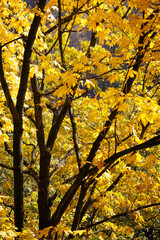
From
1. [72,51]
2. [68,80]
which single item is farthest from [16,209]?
[72,51]

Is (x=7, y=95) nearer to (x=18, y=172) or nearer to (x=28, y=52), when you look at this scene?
(x=28, y=52)

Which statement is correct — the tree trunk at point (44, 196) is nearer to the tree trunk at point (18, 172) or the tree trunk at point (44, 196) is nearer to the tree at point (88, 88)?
the tree at point (88, 88)

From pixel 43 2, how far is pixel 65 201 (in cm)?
262

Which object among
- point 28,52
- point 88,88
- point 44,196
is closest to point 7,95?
point 28,52

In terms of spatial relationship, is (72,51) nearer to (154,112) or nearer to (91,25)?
(91,25)

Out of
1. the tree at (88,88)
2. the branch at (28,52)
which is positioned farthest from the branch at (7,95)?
the branch at (28,52)

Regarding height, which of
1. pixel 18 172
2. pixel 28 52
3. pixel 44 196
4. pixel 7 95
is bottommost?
pixel 44 196

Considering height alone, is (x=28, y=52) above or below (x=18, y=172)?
above

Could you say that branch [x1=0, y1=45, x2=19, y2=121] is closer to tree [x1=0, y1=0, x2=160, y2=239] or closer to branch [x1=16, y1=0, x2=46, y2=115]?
tree [x1=0, y1=0, x2=160, y2=239]

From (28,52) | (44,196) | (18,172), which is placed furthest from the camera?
(44,196)

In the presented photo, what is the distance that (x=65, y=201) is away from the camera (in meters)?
2.79

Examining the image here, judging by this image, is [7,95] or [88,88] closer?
[7,95]

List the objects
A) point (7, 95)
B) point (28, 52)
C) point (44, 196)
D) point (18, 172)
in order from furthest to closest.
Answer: point (44, 196), point (18, 172), point (7, 95), point (28, 52)

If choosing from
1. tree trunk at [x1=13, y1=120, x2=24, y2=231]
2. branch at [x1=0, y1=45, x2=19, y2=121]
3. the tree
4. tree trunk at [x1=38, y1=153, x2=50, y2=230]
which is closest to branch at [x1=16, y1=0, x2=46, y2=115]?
the tree
